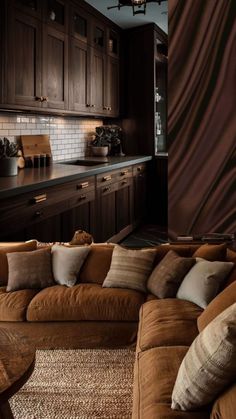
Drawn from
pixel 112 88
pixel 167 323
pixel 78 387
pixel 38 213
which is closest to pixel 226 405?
pixel 167 323

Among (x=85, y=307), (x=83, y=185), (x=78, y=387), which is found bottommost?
(x=78, y=387)

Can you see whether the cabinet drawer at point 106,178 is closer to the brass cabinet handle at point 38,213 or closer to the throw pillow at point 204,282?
the brass cabinet handle at point 38,213

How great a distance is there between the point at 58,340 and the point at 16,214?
3.29ft

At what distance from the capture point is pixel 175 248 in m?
3.07

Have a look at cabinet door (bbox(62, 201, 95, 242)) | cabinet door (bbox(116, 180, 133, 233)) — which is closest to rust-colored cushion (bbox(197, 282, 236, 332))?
cabinet door (bbox(62, 201, 95, 242))

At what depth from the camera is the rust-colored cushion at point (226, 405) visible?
1.31 meters

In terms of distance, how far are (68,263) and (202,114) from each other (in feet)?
4.00

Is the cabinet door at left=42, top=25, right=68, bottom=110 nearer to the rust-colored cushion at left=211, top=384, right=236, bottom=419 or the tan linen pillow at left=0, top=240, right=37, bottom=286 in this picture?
the tan linen pillow at left=0, top=240, right=37, bottom=286

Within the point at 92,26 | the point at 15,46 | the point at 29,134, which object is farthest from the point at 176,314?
→ the point at 92,26

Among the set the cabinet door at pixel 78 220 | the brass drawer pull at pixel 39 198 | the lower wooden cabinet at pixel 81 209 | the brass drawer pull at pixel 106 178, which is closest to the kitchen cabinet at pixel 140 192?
the lower wooden cabinet at pixel 81 209

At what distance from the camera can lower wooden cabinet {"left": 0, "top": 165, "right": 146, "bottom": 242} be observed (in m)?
→ 3.42

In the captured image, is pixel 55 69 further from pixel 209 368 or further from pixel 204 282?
pixel 209 368

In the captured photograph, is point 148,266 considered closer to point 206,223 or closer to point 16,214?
point 206,223

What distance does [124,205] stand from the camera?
5789 mm
